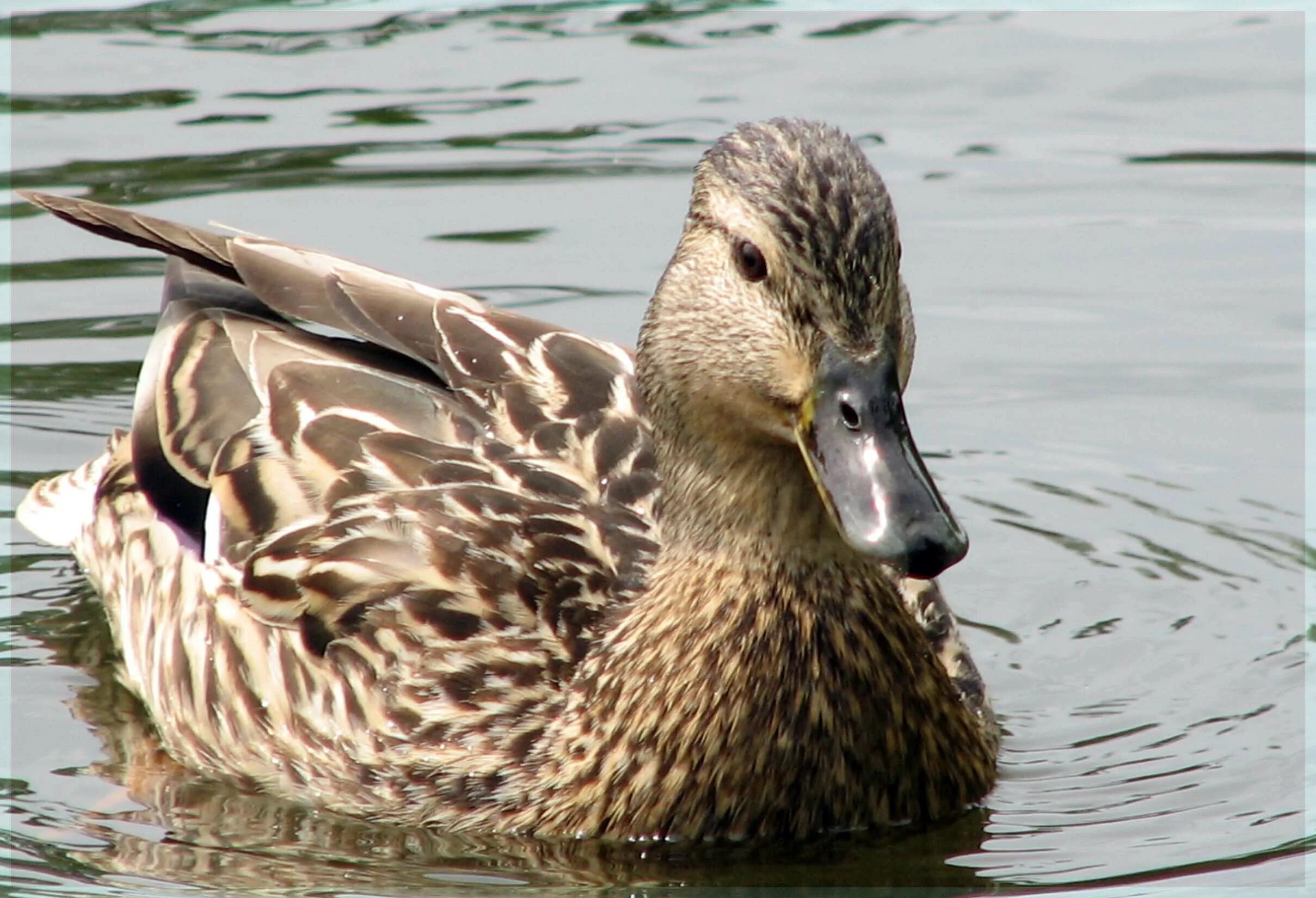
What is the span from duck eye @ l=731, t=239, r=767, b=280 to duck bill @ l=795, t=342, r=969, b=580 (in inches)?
12.9

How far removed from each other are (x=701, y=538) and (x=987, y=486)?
9.39 ft

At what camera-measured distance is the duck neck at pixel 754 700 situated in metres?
7.12

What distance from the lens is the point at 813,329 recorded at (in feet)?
21.2

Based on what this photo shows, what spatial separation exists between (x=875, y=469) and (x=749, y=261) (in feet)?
2.38

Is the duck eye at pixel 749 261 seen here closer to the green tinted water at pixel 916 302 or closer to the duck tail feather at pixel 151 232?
the green tinted water at pixel 916 302

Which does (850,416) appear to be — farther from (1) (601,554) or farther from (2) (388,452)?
(2) (388,452)

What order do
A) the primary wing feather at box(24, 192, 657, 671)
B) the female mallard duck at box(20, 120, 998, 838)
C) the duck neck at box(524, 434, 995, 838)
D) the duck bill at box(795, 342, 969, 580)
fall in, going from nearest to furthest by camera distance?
the duck bill at box(795, 342, 969, 580)
the female mallard duck at box(20, 120, 998, 838)
the duck neck at box(524, 434, 995, 838)
the primary wing feather at box(24, 192, 657, 671)

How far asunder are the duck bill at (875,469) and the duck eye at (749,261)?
1.07 feet

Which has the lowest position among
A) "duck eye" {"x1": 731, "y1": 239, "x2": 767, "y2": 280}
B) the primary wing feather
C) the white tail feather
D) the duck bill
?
the white tail feather

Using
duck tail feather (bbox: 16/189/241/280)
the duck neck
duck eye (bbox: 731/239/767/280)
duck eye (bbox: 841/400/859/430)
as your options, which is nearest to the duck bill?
duck eye (bbox: 841/400/859/430)

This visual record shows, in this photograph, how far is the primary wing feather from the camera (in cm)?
743

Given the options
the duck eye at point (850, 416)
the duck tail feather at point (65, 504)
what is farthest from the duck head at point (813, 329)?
the duck tail feather at point (65, 504)

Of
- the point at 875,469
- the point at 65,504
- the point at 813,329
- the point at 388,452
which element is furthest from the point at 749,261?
the point at 65,504

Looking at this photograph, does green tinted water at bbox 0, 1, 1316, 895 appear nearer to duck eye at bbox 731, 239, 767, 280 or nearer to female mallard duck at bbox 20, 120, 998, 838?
female mallard duck at bbox 20, 120, 998, 838
